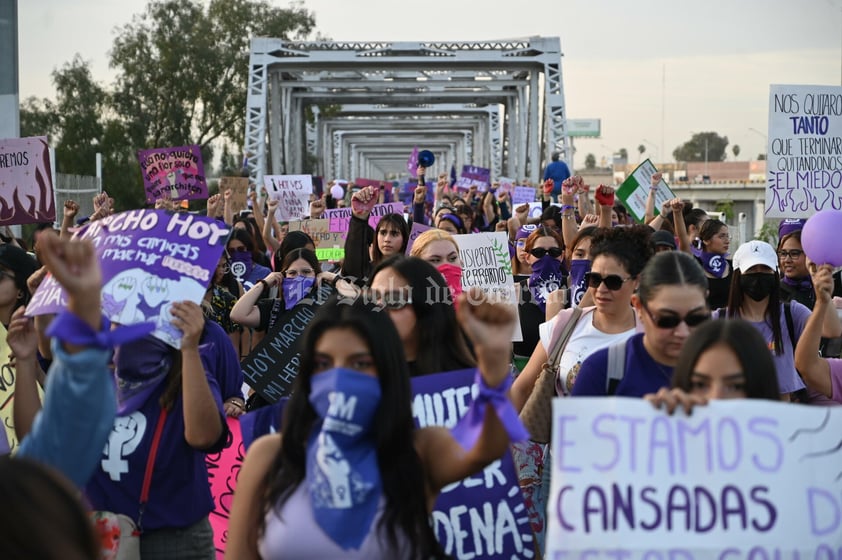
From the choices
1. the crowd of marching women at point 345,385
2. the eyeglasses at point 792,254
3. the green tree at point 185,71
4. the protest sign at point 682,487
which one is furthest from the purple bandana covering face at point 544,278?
the green tree at point 185,71

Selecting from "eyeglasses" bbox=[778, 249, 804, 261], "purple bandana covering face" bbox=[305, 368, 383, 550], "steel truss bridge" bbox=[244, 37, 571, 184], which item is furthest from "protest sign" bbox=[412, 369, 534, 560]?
"steel truss bridge" bbox=[244, 37, 571, 184]

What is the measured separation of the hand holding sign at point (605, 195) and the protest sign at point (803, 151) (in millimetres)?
1354

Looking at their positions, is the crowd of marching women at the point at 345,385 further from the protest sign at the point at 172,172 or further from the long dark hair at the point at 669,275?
the protest sign at the point at 172,172

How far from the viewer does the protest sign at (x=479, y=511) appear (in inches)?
163

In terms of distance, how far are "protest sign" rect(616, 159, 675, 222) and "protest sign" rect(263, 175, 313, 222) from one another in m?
8.09

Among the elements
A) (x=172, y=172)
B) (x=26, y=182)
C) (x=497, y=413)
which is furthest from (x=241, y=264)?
(x=497, y=413)

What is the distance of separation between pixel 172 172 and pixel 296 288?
23.2 feet

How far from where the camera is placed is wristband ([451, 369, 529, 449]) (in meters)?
2.77

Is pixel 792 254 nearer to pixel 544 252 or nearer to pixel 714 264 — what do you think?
pixel 714 264

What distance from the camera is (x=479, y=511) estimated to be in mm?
4180

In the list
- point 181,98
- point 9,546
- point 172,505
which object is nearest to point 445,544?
point 172,505

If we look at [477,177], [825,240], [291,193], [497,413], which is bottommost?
[497,413]

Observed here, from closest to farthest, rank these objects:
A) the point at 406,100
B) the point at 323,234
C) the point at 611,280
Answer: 1. the point at 611,280
2. the point at 323,234
3. the point at 406,100

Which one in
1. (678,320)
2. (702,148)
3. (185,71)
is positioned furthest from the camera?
(702,148)
